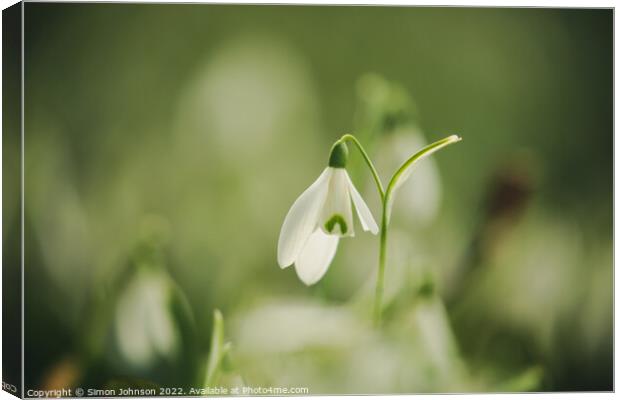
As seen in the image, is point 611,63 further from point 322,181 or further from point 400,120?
point 322,181

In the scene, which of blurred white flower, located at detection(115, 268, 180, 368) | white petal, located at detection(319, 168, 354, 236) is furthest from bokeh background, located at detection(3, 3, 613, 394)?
white petal, located at detection(319, 168, 354, 236)

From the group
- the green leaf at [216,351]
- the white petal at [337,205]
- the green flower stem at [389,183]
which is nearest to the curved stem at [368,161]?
the green flower stem at [389,183]

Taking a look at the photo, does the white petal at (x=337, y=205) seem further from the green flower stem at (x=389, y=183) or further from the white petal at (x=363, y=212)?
the green flower stem at (x=389, y=183)

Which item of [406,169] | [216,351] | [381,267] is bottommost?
[216,351]

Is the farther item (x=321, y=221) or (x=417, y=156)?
(x=417, y=156)

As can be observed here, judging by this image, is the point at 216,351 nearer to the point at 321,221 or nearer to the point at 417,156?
the point at 321,221

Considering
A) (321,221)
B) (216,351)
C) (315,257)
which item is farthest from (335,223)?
(216,351)

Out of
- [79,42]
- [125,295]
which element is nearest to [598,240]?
[125,295]
